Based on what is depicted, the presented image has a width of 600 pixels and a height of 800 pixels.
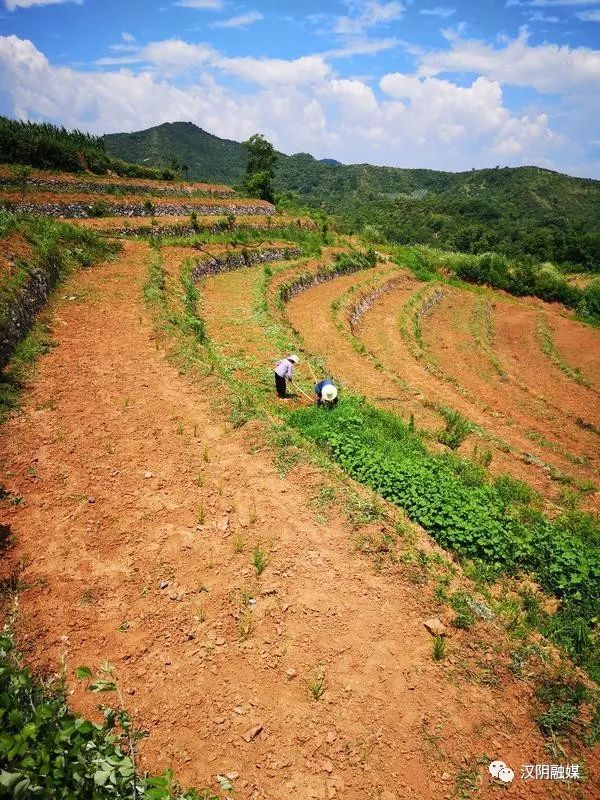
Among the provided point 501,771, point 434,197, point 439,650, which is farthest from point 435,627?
point 434,197

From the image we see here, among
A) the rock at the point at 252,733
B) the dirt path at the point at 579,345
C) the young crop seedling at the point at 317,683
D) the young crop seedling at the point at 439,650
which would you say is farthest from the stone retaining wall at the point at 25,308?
the dirt path at the point at 579,345

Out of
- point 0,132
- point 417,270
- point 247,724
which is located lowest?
point 247,724

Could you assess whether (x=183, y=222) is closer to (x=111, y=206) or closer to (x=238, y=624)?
(x=111, y=206)

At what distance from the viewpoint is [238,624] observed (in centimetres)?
664

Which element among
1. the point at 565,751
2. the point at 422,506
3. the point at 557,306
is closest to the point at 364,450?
A: the point at 422,506

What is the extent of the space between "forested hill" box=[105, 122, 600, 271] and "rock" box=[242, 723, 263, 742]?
57455 millimetres

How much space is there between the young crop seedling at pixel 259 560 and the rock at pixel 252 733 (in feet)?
7.52

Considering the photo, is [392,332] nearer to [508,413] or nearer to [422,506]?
[508,413]

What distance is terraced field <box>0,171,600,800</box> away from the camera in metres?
5.38

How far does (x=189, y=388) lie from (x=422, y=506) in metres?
7.20

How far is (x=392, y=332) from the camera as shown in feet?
93.0

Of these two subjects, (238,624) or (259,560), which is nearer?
(238,624)

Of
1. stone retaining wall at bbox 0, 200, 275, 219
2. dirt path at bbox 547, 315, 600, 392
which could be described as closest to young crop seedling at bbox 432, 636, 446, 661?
dirt path at bbox 547, 315, 600, 392

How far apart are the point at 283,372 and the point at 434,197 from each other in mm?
125483
